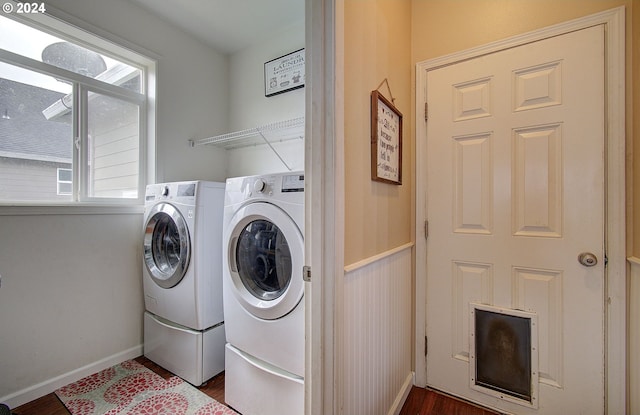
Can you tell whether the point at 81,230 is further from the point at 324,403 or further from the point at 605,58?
the point at 605,58

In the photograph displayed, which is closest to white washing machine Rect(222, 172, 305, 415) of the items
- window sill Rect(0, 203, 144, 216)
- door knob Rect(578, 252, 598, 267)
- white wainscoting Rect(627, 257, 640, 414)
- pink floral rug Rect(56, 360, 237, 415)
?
pink floral rug Rect(56, 360, 237, 415)

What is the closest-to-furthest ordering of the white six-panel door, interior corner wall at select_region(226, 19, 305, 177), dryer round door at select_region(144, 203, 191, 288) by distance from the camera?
the white six-panel door
dryer round door at select_region(144, 203, 191, 288)
interior corner wall at select_region(226, 19, 305, 177)

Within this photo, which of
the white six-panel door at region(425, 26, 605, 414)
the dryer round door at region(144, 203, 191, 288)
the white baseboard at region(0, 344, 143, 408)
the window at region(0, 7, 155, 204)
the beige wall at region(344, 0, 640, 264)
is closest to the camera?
the beige wall at region(344, 0, 640, 264)

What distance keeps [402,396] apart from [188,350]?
4.30 ft

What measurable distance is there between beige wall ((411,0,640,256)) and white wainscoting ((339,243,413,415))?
3.38 ft

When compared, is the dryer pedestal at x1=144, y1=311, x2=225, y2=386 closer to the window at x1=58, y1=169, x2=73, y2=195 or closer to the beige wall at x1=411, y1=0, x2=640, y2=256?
the window at x1=58, y1=169, x2=73, y2=195

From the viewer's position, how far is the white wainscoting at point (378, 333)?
99cm

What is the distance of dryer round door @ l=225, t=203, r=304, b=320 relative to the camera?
124cm

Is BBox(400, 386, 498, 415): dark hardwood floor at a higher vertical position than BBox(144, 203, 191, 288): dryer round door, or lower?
lower

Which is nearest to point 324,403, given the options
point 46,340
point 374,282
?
point 374,282

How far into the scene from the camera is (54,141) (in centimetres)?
175
